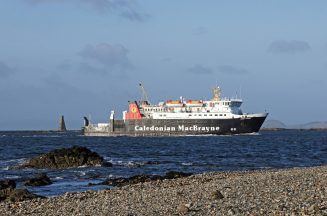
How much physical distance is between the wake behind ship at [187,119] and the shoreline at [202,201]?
85809mm

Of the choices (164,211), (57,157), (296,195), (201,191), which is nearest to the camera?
(164,211)

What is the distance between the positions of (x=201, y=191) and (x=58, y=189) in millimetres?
8209

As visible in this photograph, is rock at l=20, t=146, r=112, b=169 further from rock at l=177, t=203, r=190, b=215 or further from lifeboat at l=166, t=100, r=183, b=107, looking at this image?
lifeboat at l=166, t=100, r=183, b=107

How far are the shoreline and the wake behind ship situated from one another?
282ft

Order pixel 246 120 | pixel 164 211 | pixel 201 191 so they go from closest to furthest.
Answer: pixel 164 211, pixel 201 191, pixel 246 120

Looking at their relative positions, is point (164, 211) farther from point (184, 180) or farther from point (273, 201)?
point (184, 180)

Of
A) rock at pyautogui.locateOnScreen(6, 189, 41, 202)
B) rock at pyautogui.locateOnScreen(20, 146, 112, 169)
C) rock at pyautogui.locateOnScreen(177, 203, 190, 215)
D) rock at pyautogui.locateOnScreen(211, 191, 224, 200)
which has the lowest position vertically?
Result: rock at pyautogui.locateOnScreen(6, 189, 41, 202)

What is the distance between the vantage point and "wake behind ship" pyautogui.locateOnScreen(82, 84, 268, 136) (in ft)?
344

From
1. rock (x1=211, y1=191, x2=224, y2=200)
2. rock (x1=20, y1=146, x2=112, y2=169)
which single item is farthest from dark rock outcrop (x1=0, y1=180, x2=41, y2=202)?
rock (x1=20, y1=146, x2=112, y2=169)

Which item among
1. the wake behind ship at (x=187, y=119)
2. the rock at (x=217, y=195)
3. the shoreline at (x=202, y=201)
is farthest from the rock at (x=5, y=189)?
the wake behind ship at (x=187, y=119)

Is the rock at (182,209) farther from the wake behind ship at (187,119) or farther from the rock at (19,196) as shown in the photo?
the wake behind ship at (187,119)

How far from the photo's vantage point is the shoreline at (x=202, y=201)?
496 inches

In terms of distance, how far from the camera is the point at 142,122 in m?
114

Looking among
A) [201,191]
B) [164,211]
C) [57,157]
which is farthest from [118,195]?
[57,157]
